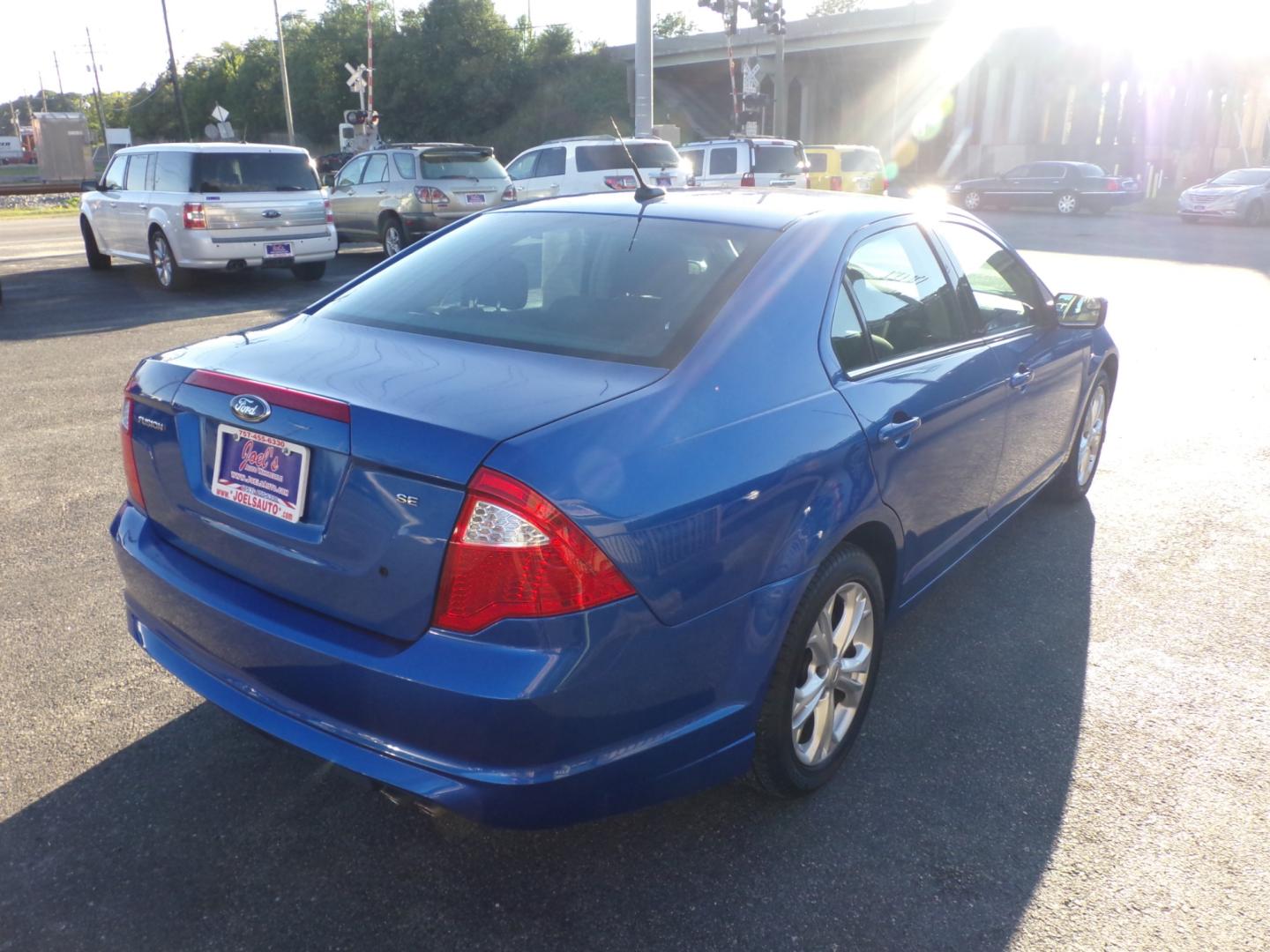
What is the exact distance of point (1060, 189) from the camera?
27906 mm

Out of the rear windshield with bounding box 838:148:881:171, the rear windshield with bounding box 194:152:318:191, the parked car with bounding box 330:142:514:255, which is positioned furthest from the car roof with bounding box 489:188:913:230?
the rear windshield with bounding box 838:148:881:171

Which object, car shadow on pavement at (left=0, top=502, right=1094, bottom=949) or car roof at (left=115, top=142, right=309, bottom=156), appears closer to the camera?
car shadow on pavement at (left=0, top=502, right=1094, bottom=949)

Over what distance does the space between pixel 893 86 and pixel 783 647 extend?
187 feet

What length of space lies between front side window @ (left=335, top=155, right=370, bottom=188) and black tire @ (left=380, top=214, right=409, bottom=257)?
1.15m

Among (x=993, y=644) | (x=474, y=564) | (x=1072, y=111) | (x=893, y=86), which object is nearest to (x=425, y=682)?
(x=474, y=564)

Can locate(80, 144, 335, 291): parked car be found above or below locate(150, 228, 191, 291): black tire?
above

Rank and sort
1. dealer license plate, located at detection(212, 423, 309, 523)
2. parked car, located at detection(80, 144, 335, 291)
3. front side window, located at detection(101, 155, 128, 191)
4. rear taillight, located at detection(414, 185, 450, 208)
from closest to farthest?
dealer license plate, located at detection(212, 423, 309, 523), parked car, located at detection(80, 144, 335, 291), front side window, located at detection(101, 155, 128, 191), rear taillight, located at detection(414, 185, 450, 208)

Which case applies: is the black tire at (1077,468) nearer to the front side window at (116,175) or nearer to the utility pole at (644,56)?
the front side window at (116,175)

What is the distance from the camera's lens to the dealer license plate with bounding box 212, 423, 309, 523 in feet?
7.64

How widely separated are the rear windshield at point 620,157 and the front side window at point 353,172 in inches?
129

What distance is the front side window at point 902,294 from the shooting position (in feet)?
10.4

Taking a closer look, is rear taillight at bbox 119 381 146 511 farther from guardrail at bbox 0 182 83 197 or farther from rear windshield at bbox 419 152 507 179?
guardrail at bbox 0 182 83 197

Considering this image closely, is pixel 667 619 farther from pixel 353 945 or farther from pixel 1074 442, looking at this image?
pixel 1074 442

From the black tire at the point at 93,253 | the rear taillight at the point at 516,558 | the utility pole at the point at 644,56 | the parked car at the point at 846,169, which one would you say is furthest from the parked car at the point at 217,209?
the parked car at the point at 846,169
